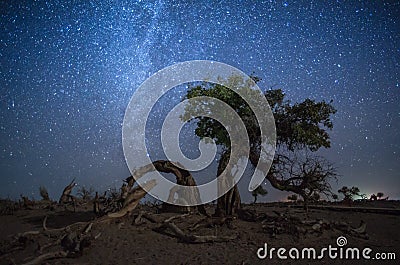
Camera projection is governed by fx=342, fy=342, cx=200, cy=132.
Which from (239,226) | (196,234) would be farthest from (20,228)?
(239,226)

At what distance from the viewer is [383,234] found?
56.8 feet

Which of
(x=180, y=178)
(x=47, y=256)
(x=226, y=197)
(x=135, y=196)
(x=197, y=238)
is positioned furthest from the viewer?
(x=180, y=178)

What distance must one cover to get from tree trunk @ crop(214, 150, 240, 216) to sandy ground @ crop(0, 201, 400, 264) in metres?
1.37

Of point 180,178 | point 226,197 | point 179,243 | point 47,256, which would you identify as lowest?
point 47,256

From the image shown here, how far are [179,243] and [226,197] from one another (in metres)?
5.80

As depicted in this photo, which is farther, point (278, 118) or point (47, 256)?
point (278, 118)

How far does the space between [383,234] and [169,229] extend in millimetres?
10795

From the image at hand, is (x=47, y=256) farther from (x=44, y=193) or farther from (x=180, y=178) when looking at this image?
(x=44, y=193)

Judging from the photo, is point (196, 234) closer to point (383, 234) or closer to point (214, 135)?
point (214, 135)

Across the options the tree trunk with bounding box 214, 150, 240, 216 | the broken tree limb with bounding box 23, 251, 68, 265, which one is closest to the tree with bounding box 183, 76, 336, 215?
the tree trunk with bounding box 214, 150, 240, 216

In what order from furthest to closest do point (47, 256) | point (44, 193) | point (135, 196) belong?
point (44, 193), point (135, 196), point (47, 256)

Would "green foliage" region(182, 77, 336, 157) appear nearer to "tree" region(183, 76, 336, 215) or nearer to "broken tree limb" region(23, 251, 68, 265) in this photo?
"tree" region(183, 76, 336, 215)

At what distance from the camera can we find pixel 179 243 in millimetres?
14711

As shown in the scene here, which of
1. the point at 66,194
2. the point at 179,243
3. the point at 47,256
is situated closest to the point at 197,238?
the point at 179,243
